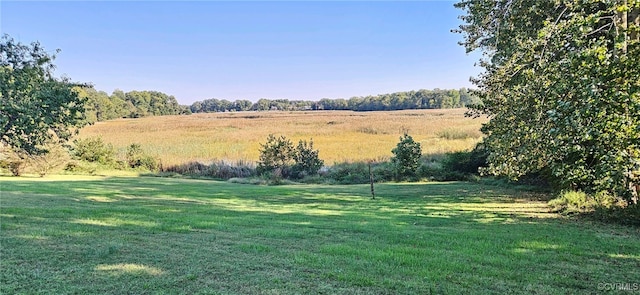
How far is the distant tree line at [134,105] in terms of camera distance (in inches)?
3834

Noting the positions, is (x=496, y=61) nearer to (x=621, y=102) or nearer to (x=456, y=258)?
(x=621, y=102)

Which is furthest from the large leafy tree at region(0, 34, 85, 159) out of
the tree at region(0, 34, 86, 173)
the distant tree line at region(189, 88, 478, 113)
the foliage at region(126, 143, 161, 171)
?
the distant tree line at region(189, 88, 478, 113)

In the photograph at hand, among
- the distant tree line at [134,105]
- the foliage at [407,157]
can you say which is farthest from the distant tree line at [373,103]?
the foliage at [407,157]

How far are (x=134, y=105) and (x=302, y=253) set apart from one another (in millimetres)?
125279

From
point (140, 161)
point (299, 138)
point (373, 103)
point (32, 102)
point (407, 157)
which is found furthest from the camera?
point (373, 103)

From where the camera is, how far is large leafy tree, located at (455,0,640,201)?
5.60 meters

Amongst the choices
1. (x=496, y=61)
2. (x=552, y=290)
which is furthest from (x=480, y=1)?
(x=552, y=290)

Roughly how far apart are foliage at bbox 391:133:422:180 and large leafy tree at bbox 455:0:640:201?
1444cm

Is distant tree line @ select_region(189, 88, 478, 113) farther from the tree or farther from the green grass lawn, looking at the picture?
the tree

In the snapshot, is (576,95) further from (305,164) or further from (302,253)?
(305,164)

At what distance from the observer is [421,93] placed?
117 metres

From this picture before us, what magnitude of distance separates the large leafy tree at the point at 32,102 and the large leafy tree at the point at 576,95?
966 cm

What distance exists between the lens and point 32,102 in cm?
845

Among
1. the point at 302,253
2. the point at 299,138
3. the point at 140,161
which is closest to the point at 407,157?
the point at 302,253
